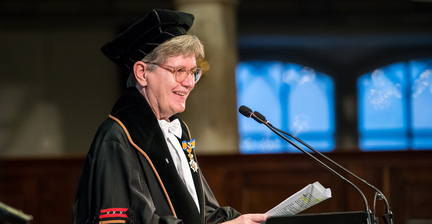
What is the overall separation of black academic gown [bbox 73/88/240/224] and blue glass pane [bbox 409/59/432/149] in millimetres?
9143

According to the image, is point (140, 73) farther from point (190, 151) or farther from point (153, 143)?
point (190, 151)

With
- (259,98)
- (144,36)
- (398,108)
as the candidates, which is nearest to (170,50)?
(144,36)

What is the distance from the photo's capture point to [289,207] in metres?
1.72

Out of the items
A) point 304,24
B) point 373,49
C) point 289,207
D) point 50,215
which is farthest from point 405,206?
point 373,49

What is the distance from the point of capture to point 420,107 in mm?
10047

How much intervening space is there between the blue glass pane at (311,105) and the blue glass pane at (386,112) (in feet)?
2.12

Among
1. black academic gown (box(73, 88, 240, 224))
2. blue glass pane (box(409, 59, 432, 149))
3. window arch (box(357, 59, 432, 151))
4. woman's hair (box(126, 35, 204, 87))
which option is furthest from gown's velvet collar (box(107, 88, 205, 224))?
blue glass pane (box(409, 59, 432, 149))

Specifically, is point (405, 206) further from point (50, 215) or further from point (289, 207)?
point (50, 215)

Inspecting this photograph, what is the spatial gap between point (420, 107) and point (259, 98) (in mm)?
3390

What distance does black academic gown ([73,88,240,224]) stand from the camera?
162cm

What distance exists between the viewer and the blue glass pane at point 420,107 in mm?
10008

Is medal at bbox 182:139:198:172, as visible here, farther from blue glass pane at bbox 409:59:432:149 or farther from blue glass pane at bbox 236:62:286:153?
blue glass pane at bbox 409:59:432:149

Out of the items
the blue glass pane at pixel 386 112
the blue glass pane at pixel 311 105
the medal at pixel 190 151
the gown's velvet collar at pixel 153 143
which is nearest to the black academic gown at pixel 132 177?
the gown's velvet collar at pixel 153 143

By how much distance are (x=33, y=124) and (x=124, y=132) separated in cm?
772
